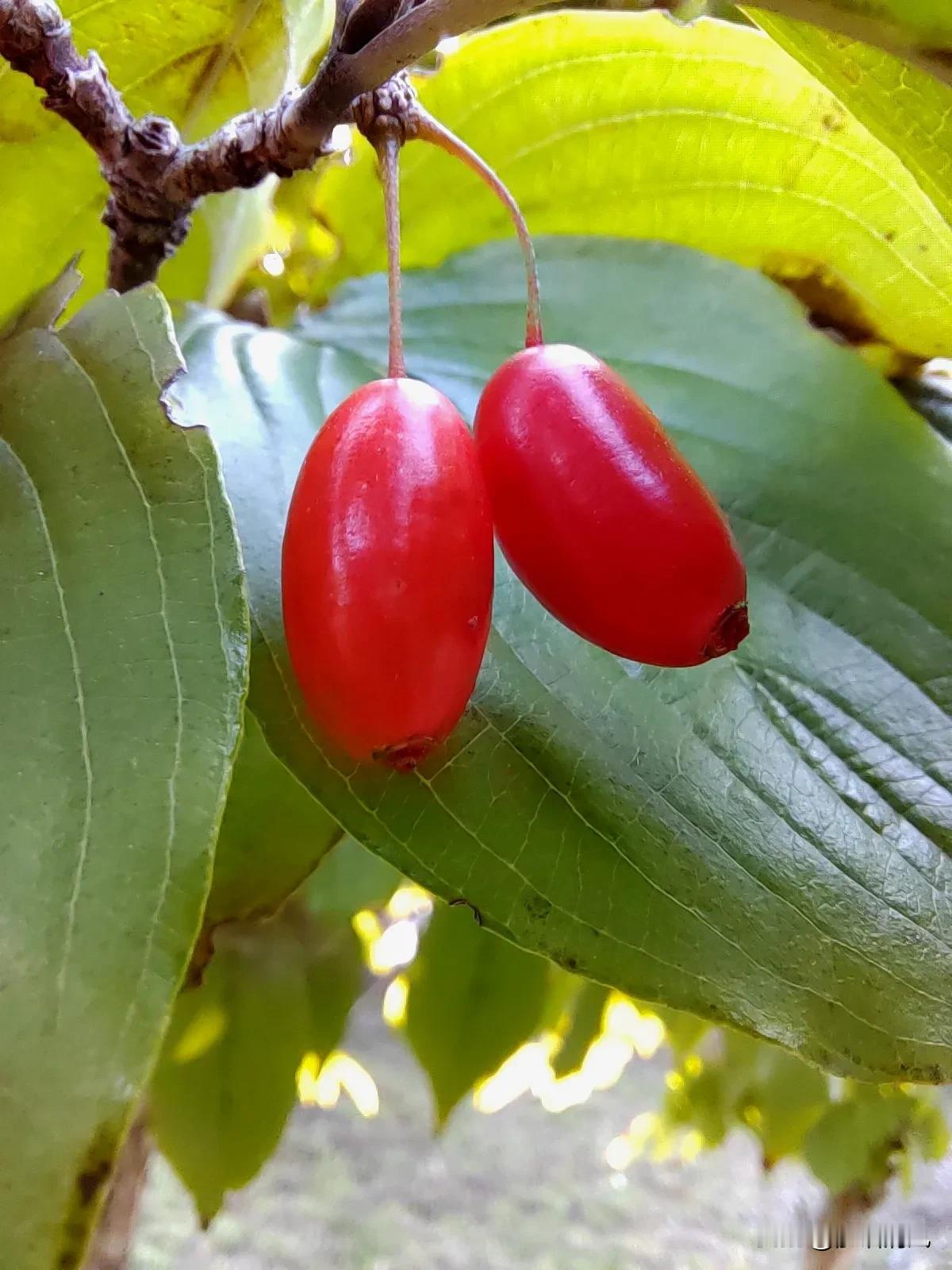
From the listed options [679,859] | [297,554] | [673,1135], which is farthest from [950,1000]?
[673,1135]

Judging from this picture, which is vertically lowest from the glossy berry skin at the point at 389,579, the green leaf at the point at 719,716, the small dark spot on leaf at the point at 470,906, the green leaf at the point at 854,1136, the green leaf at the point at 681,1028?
the green leaf at the point at 854,1136

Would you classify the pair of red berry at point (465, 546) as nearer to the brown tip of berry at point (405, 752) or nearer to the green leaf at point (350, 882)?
the brown tip of berry at point (405, 752)

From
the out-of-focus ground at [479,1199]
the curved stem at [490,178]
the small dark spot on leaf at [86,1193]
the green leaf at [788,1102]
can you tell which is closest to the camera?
the small dark spot on leaf at [86,1193]

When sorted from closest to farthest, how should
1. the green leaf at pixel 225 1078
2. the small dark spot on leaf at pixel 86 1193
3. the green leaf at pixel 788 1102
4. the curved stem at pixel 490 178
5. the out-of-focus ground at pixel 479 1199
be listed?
the small dark spot on leaf at pixel 86 1193 → the curved stem at pixel 490 178 → the green leaf at pixel 225 1078 → the green leaf at pixel 788 1102 → the out-of-focus ground at pixel 479 1199

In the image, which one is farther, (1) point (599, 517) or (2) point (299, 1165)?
(2) point (299, 1165)

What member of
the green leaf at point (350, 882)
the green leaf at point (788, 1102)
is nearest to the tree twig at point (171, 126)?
the green leaf at point (350, 882)

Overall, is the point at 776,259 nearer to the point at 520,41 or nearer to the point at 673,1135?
the point at 520,41
